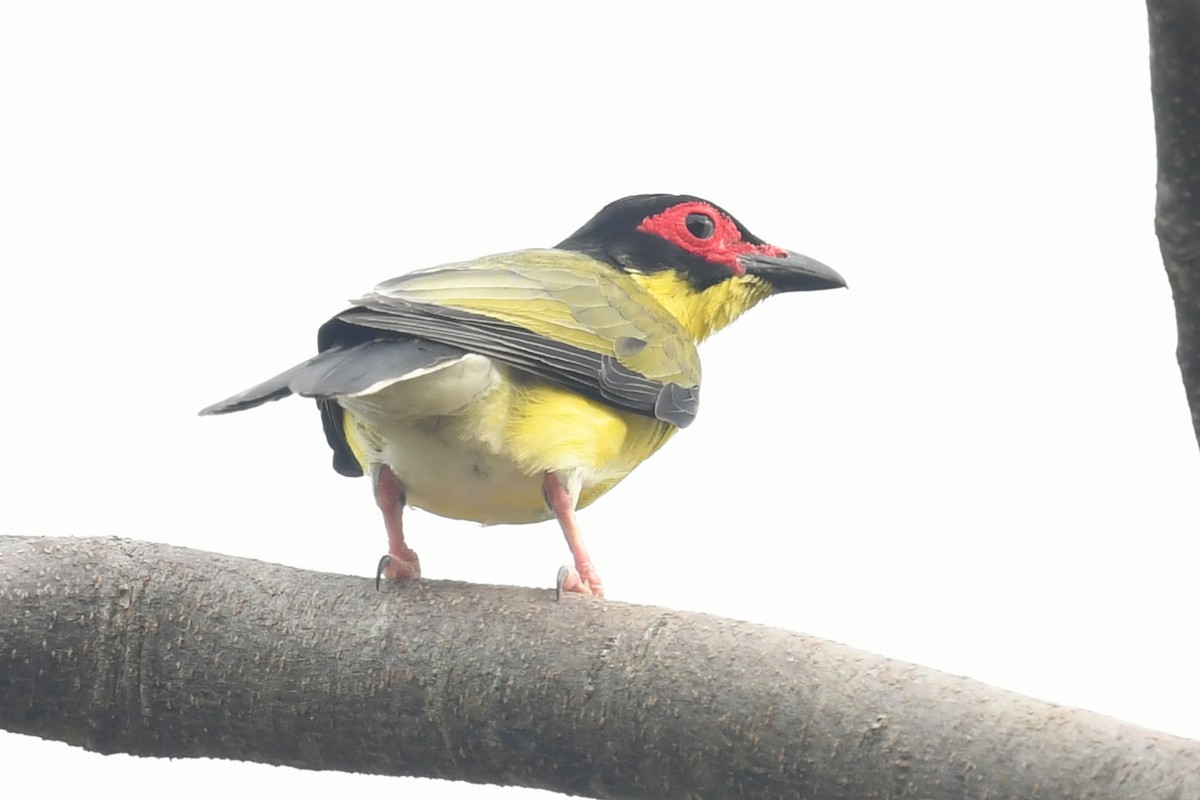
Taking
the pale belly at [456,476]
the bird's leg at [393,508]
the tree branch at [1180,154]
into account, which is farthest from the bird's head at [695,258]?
the tree branch at [1180,154]

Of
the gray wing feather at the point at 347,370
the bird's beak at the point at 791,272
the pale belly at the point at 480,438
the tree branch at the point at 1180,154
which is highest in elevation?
the tree branch at the point at 1180,154

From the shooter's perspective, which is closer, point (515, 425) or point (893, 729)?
point (893, 729)

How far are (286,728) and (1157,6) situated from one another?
2176mm

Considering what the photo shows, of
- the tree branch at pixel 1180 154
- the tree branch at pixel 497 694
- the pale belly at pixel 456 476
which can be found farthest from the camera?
the pale belly at pixel 456 476

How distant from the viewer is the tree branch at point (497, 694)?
277 centimetres

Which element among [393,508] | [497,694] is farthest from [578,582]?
[497,694]

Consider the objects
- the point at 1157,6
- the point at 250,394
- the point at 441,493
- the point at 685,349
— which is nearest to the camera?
the point at 1157,6

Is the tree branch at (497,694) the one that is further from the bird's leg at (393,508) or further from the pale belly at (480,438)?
the pale belly at (480,438)

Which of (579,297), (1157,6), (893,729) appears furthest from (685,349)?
(1157,6)

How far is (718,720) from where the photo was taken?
119 inches

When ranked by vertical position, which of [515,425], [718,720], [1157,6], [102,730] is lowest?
[102,730]

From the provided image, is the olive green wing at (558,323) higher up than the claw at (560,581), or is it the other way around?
the olive green wing at (558,323)

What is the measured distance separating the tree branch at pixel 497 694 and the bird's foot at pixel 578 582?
106mm

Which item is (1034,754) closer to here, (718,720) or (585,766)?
(718,720)
